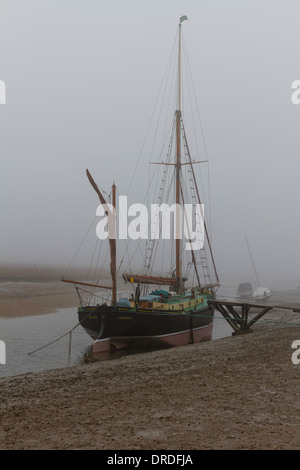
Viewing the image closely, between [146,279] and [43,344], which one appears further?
[146,279]

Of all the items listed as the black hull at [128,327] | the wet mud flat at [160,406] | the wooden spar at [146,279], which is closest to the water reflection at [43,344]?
the black hull at [128,327]

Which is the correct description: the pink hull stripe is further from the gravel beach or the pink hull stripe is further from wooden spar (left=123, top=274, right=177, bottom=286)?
the gravel beach

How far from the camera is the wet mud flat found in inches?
308

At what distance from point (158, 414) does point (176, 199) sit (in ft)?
101

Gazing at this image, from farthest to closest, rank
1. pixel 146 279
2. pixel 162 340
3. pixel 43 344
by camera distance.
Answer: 1. pixel 146 279
2. pixel 162 340
3. pixel 43 344

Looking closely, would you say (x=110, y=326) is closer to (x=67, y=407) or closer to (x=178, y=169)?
(x=67, y=407)

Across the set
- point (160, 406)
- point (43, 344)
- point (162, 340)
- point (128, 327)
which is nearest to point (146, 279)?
point (162, 340)

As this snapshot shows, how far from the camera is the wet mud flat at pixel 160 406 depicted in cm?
783

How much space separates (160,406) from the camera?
10273 mm

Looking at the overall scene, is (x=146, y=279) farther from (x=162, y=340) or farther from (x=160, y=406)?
(x=160, y=406)

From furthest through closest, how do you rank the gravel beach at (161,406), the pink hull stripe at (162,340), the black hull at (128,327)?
the black hull at (128,327), the pink hull stripe at (162,340), the gravel beach at (161,406)

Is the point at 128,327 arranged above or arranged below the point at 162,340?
above

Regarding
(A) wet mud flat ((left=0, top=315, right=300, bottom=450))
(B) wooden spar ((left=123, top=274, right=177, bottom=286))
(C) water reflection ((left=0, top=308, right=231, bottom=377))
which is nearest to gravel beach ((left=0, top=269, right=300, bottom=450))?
(A) wet mud flat ((left=0, top=315, right=300, bottom=450))

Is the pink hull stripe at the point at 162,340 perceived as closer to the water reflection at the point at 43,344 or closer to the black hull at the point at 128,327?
the black hull at the point at 128,327
